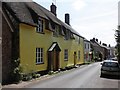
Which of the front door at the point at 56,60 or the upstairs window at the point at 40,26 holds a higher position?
the upstairs window at the point at 40,26

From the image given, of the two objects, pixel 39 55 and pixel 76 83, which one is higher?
pixel 39 55

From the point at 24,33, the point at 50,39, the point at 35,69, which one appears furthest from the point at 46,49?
the point at 24,33

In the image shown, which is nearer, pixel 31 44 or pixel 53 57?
pixel 31 44

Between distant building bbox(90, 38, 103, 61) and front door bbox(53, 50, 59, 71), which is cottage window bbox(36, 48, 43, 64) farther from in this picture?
distant building bbox(90, 38, 103, 61)

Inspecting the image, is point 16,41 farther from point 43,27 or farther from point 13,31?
point 43,27

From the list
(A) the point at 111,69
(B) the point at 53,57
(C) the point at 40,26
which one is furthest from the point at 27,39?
(B) the point at 53,57

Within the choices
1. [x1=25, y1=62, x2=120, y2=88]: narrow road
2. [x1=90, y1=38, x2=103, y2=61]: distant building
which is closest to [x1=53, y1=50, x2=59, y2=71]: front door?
[x1=25, y1=62, x2=120, y2=88]: narrow road

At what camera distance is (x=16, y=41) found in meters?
20.3

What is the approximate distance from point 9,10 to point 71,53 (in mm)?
20642

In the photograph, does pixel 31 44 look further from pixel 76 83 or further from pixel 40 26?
pixel 76 83

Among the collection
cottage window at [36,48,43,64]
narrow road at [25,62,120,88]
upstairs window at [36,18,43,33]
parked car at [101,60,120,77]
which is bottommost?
narrow road at [25,62,120,88]

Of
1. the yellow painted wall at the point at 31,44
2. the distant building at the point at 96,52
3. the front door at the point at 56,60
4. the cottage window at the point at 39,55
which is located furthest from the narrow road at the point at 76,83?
the distant building at the point at 96,52

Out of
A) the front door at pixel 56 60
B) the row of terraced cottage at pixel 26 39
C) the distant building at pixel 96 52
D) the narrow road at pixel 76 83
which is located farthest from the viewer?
the distant building at pixel 96 52

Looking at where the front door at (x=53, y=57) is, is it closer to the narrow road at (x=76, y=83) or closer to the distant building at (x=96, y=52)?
the narrow road at (x=76, y=83)
